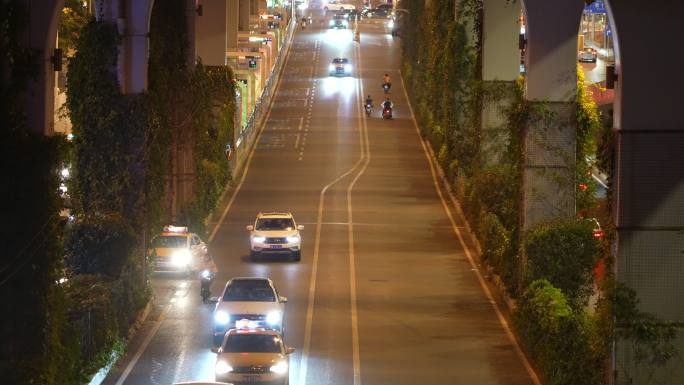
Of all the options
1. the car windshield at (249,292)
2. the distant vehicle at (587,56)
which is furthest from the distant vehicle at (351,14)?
the car windshield at (249,292)

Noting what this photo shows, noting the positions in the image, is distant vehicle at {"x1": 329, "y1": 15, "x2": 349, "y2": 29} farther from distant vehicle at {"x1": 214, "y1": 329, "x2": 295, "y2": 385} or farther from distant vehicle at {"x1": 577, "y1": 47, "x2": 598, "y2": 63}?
distant vehicle at {"x1": 214, "y1": 329, "x2": 295, "y2": 385}

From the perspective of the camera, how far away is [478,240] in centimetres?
4766

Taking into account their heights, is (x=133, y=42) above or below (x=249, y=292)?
above

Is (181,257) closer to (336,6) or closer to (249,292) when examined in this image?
(249,292)

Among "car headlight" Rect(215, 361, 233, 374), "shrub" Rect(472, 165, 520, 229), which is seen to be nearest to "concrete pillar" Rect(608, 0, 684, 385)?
"car headlight" Rect(215, 361, 233, 374)

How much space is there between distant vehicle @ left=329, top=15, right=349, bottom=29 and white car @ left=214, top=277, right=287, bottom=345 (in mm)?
118274

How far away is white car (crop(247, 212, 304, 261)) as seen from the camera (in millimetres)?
45938

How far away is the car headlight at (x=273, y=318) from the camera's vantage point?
32281mm

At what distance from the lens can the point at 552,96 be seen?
3628 cm

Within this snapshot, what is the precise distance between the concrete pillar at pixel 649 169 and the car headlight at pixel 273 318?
9.48 m

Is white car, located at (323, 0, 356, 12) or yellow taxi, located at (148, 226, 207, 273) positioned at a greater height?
white car, located at (323, 0, 356, 12)

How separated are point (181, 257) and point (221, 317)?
10.9m

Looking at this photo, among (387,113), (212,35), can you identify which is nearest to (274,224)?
(212,35)

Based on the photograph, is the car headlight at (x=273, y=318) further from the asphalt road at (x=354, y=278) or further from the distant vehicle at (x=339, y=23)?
the distant vehicle at (x=339, y=23)
